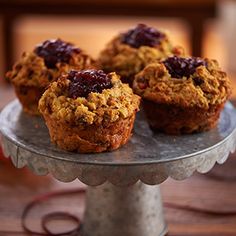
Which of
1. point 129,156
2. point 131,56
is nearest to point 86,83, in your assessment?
point 129,156

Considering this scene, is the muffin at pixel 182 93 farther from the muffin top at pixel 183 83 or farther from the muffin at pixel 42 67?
the muffin at pixel 42 67

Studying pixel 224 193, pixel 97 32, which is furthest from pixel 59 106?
pixel 97 32

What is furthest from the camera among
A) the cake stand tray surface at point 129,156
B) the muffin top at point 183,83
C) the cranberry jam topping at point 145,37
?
the cranberry jam topping at point 145,37

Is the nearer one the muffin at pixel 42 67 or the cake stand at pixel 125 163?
the cake stand at pixel 125 163

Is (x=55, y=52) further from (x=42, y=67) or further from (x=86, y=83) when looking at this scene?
(x=86, y=83)

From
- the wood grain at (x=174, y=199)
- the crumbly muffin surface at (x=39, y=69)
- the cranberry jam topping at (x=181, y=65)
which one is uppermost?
the cranberry jam topping at (x=181, y=65)

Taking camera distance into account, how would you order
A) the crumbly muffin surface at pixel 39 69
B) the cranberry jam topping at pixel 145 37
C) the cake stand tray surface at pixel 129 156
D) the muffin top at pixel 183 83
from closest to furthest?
the cake stand tray surface at pixel 129 156
the muffin top at pixel 183 83
the crumbly muffin surface at pixel 39 69
the cranberry jam topping at pixel 145 37

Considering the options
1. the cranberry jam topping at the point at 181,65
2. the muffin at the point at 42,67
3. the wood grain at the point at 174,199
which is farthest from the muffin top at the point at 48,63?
the wood grain at the point at 174,199
